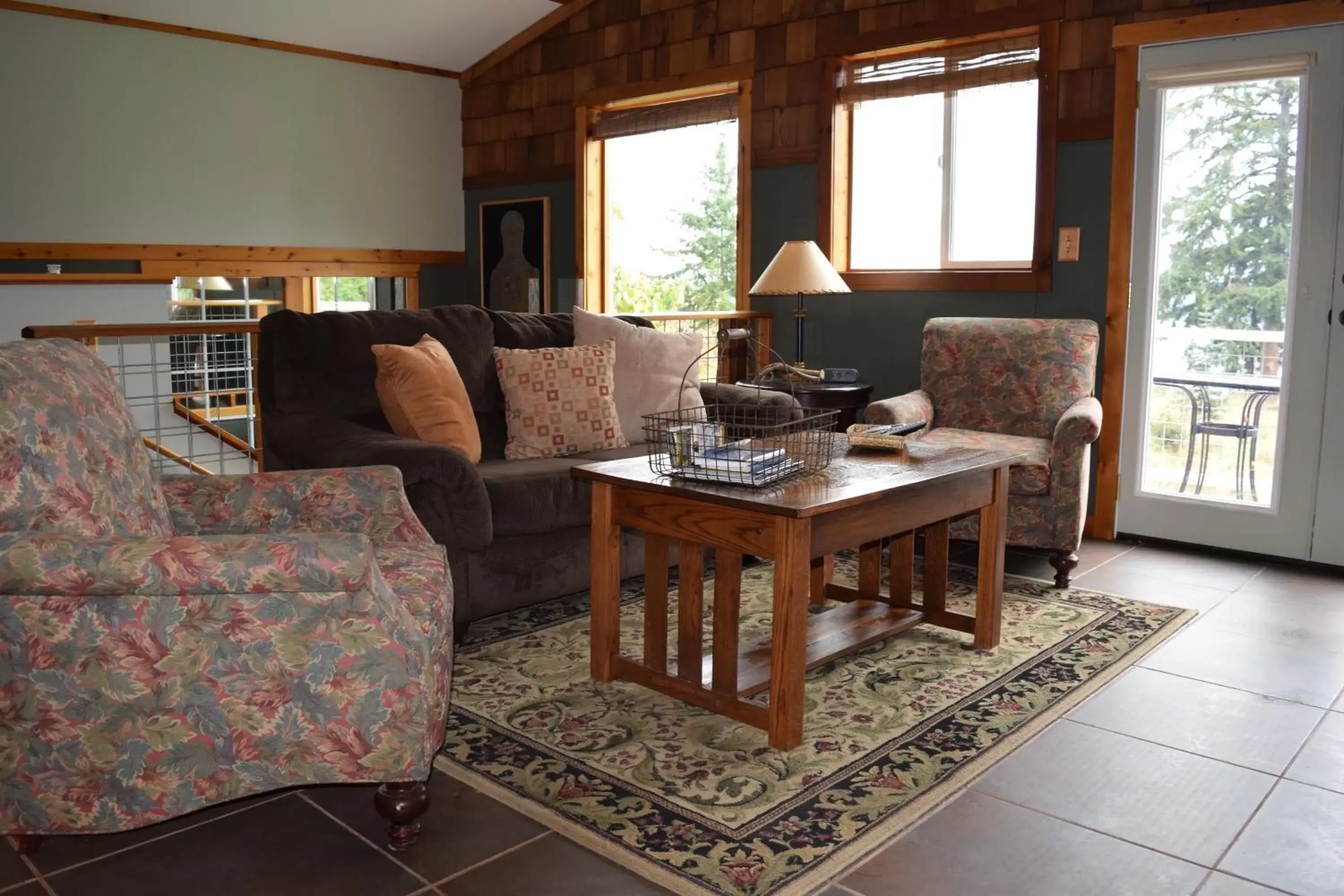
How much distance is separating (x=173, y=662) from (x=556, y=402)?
6.82ft

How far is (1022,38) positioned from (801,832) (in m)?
3.94

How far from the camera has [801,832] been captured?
2.16 meters

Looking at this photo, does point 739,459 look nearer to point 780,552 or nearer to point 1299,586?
point 780,552

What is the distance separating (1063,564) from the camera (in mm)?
3910

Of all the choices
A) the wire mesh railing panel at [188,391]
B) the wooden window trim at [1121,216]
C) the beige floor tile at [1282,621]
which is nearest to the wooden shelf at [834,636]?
the beige floor tile at [1282,621]

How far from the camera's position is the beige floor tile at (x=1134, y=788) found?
2.17 metres

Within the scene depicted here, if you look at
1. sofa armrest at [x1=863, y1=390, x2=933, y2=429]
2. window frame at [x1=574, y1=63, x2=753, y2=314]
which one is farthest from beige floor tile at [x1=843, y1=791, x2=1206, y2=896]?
window frame at [x1=574, y1=63, x2=753, y2=314]

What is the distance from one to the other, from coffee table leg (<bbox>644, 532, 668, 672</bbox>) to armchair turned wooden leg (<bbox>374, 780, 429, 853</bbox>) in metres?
0.86

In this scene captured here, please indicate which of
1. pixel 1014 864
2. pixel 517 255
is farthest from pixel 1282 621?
pixel 517 255

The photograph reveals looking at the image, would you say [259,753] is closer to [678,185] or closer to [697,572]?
[697,572]

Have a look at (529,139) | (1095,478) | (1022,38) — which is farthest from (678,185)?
(1095,478)

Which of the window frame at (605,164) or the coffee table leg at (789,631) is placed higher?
the window frame at (605,164)

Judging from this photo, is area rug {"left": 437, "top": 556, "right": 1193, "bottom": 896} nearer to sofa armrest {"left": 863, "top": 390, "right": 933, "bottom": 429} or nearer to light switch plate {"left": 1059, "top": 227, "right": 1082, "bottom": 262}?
sofa armrest {"left": 863, "top": 390, "right": 933, "bottom": 429}

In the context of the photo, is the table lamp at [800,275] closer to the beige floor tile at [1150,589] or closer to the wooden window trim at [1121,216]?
the wooden window trim at [1121,216]
